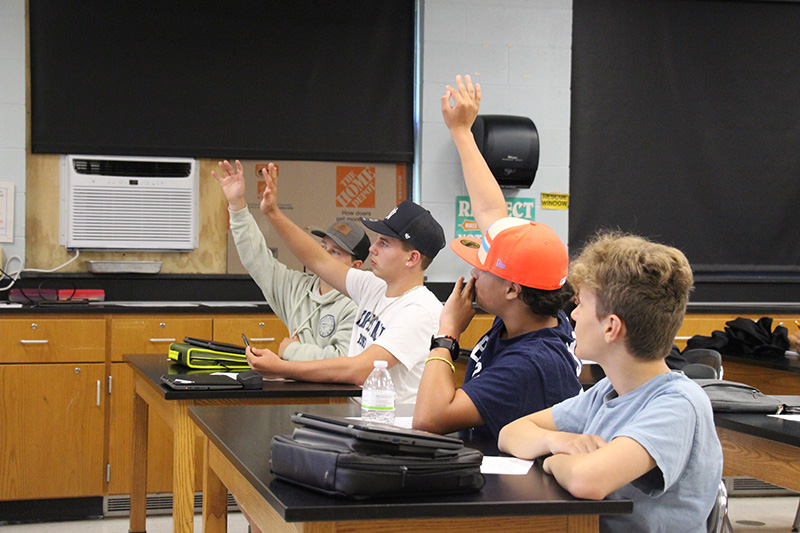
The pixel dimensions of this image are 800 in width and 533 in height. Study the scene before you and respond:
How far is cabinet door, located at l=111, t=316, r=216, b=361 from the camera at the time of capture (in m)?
4.31

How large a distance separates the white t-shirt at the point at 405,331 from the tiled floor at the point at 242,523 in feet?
5.38

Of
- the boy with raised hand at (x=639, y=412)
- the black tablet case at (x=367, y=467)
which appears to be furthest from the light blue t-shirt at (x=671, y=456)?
the black tablet case at (x=367, y=467)

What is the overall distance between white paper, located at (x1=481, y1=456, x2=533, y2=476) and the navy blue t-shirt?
0.74 feet

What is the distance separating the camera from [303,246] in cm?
343

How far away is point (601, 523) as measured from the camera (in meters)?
1.55

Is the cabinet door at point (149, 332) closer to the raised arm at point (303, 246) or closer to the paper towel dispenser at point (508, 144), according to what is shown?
the raised arm at point (303, 246)

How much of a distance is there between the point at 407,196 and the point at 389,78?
0.75 m

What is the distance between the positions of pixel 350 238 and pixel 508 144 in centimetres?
175

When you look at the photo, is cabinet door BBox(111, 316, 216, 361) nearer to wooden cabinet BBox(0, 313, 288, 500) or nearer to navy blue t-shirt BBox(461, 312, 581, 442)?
wooden cabinet BBox(0, 313, 288, 500)

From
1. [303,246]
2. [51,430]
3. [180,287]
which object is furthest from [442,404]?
[180,287]

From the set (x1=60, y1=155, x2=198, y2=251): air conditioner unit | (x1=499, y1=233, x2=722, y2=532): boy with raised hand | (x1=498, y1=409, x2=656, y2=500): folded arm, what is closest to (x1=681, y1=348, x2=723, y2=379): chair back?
(x1=499, y1=233, x2=722, y2=532): boy with raised hand

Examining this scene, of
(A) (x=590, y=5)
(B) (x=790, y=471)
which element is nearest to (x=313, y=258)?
(B) (x=790, y=471)

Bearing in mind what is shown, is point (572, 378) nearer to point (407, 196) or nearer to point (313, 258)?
point (313, 258)

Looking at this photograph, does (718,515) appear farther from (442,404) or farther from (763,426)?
(442,404)
